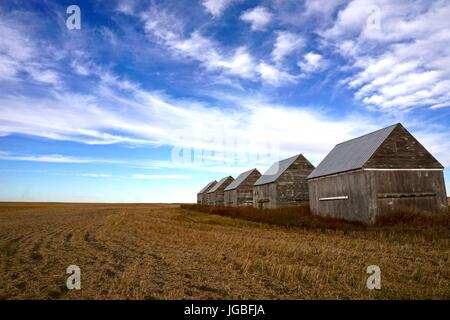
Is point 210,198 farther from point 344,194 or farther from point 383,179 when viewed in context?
point 383,179

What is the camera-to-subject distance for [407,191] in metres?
20.0

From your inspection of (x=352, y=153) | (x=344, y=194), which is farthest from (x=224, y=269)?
(x=352, y=153)

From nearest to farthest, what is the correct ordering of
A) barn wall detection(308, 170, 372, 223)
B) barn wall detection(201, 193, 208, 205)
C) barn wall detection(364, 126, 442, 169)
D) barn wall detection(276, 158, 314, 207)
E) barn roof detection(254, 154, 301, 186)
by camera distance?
barn wall detection(308, 170, 372, 223)
barn wall detection(364, 126, 442, 169)
barn wall detection(276, 158, 314, 207)
barn roof detection(254, 154, 301, 186)
barn wall detection(201, 193, 208, 205)

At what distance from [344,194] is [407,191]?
3733 mm

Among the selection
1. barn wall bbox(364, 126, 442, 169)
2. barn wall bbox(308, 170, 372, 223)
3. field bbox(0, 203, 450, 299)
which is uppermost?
barn wall bbox(364, 126, 442, 169)

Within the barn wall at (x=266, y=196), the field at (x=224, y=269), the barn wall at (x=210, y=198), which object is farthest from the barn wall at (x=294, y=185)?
the barn wall at (x=210, y=198)

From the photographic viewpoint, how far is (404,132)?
20.9 meters

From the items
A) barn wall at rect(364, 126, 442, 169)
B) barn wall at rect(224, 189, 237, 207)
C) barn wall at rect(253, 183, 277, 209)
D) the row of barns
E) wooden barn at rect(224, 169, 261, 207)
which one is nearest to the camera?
the row of barns

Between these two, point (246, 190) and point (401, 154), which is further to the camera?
Result: point (246, 190)

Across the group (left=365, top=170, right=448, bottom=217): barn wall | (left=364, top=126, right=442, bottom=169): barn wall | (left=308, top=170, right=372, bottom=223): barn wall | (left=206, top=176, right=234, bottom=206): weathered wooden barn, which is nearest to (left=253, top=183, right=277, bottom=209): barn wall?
(left=308, top=170, right=372, bottom=223): barn wall

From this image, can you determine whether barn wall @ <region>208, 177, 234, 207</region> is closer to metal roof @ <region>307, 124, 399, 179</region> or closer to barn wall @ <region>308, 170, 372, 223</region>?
metal roof @ <region>307, 124, 399, 179</region>

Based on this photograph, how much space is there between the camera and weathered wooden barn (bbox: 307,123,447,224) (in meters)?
19.7
